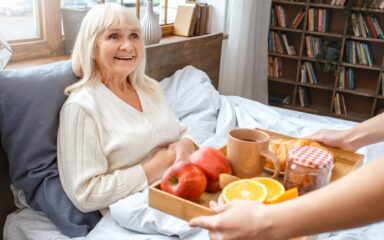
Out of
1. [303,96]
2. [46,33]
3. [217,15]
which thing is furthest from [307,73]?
[46,33]

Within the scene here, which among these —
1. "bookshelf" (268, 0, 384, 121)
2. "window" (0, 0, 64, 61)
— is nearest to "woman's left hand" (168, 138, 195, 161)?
"window" (0, 0, 64, 61)

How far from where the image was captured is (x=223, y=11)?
327 cm

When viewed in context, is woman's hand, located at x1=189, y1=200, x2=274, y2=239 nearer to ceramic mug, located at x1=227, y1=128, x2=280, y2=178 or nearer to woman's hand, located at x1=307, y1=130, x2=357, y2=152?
ceramic mug, located at x1=227, y1=128, x2=280, y2=178

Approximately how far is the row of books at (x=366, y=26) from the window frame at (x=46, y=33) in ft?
9.02

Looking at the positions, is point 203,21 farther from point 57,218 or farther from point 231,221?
point 231,221

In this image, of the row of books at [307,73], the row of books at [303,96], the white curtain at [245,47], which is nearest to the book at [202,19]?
the white curtain at [245,47]

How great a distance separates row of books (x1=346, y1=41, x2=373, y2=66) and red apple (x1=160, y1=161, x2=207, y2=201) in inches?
134

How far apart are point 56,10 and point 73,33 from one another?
0.16m

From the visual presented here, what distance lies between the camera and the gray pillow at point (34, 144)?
1309 mm

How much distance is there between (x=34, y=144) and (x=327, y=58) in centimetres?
325

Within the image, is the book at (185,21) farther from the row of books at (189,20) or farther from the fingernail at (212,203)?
the fingernail at (212,203)

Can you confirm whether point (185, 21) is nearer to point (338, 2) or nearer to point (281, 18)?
point (281, 18)

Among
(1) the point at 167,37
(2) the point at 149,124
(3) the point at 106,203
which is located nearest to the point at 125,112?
(2) the point at 149,124

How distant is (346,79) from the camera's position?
13.1 feet
